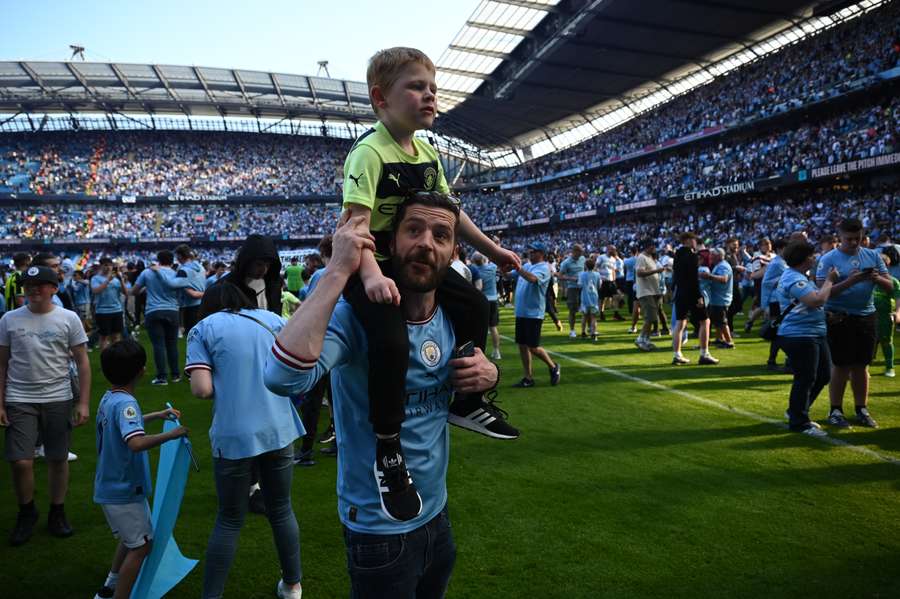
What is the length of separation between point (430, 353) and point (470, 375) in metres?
0.15

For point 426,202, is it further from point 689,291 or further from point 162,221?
point 162,221

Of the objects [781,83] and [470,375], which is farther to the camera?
[781,83]

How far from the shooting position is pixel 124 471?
10.0 ft

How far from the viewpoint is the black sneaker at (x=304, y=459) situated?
5.61m

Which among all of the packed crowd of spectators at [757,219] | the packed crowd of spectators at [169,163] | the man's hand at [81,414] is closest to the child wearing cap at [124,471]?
the man's hand at [81,414]

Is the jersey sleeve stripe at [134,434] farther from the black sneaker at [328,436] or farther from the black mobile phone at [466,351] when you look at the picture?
the black sneaker at [328,436]

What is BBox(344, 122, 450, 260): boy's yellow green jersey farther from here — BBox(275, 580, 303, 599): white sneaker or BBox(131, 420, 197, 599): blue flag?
BBox(275, 580, 303, 599): white sneaker

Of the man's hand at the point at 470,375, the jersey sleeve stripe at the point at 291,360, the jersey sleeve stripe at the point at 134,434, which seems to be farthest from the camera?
the jersey sleeve stripe at the point at 134,434

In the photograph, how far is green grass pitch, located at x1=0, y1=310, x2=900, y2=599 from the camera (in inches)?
133

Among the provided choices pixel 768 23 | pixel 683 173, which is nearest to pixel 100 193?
pixel 683 173

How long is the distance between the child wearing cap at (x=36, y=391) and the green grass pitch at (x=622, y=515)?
0.29 meters

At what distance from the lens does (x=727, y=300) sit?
10.5m

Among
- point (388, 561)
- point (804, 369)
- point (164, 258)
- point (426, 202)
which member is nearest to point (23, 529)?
point (388, 561)

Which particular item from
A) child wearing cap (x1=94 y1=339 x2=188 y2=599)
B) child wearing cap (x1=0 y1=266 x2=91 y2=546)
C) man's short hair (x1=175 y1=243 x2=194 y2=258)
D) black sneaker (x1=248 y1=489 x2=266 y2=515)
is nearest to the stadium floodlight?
man's short hair (x1=175 y1=243 x2=194 y2=258)
